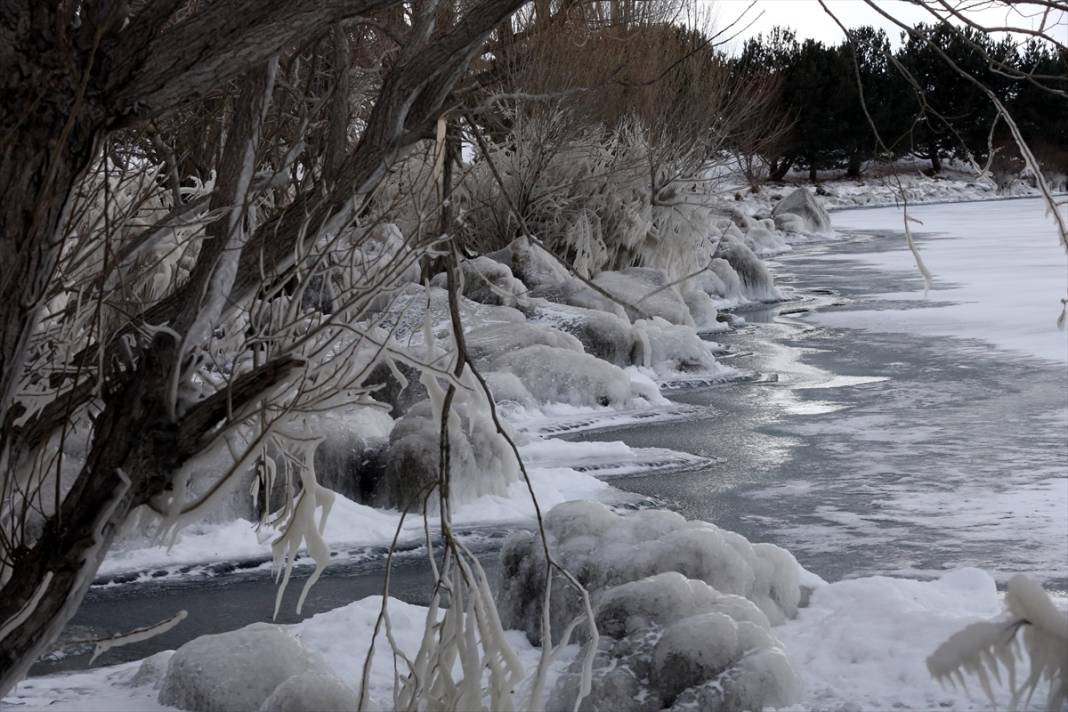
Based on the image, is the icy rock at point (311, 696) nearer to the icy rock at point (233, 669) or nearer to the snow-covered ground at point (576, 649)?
the icy rock at point (233, 669)

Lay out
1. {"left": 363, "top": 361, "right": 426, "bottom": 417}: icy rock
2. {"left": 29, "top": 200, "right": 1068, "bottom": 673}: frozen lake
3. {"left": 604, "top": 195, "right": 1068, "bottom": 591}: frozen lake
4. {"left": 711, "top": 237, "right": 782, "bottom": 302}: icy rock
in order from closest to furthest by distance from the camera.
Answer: {"left": 29, "top": 200, "right": 1068, "bottom": 673}: frozen lake → {"left": 604, "top": 195, "right": 1068, "bottom": 591}: frozen lake → {"left": 363, "top": 361, "right": 426, "bottom": 417}: icy rock → {"left": 711, "top": 237, "right": 782, "bottom": 302}: icy rock

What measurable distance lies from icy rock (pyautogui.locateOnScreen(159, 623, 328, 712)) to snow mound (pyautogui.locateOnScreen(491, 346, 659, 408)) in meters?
6.03

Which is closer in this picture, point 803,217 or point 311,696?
point 311,696

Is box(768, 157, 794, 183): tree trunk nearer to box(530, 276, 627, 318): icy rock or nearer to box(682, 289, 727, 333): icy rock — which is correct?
box(682, 289, 727, 333): icy rock

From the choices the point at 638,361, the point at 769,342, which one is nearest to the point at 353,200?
the point at 638,361

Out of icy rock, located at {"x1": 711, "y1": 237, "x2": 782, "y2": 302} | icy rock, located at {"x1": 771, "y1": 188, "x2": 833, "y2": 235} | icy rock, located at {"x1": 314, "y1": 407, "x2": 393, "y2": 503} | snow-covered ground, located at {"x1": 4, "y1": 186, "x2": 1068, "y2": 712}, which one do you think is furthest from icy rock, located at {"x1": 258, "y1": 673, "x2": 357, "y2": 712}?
icy rock, located at {"x1": 771, "y1": 188, "x2": 833, "y2": 235}

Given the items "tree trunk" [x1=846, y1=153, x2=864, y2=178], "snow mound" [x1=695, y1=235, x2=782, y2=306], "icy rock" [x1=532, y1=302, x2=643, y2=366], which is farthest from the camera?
"tree trunk" [x1=846, y1=153, x2=864, y2=178]

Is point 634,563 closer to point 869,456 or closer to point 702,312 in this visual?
point 869,456

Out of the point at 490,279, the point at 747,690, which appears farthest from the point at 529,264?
the point at 747,690

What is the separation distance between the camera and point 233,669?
4.61 meters

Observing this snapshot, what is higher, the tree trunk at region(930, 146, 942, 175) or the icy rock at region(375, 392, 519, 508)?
the tree trunk at region(930, 146, 942, 175)

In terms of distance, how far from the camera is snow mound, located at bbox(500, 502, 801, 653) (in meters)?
5.36

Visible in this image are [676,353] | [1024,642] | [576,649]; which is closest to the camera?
[1024,642]

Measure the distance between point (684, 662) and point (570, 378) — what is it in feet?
21.0
